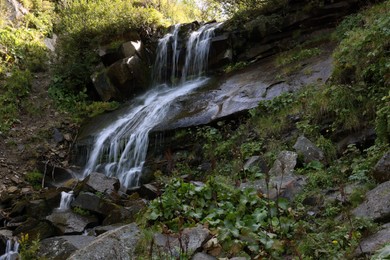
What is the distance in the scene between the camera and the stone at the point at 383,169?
15.6ft

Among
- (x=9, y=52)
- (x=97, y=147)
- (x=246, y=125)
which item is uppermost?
(x=9, y=52)

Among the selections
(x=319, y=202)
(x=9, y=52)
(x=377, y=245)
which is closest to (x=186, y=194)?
(x=319, y=202)

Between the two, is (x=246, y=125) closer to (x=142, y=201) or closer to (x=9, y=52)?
(x=142, y=201)

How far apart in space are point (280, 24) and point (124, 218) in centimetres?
840

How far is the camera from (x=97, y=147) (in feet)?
35.3

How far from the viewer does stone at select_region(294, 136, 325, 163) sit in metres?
6.51

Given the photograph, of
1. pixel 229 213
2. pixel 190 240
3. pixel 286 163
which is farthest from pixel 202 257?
pixel 286 163

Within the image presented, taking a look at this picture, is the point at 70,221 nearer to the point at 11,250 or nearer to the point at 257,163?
the point at 11,250

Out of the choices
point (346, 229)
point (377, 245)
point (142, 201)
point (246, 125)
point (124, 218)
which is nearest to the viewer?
point (377, 245)

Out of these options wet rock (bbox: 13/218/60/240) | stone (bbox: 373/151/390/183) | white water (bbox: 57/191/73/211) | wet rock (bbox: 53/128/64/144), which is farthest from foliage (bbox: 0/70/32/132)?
stone (bbox: 373/151/390/183)

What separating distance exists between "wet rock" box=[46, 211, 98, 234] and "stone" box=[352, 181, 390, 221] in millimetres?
4549

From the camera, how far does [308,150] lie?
6.66 m

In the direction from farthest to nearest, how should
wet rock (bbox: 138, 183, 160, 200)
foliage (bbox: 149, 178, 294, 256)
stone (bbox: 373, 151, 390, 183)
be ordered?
wet rock (bbox: 138, 183, 160, 200) → stone (bbox: 373, 151, 390, 183) → foliage (bbox: 149, 178, 294, 256)

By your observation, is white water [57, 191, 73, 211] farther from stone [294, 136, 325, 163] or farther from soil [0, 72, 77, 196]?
stone [294, 136, 325, 163]
